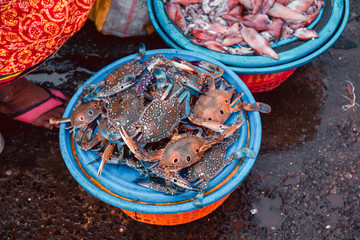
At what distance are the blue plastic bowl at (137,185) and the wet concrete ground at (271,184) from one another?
2.10 feet

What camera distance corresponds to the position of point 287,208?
2352 millimetres

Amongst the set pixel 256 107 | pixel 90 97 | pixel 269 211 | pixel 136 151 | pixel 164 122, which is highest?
pixel 256 107

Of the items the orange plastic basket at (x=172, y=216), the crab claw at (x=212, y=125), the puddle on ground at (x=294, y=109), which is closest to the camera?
the crab claw at (x=212, y=125)

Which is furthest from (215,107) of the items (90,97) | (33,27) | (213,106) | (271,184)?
(33,27)

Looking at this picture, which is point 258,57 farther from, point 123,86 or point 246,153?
point 123,86

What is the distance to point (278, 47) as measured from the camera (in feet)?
7.77

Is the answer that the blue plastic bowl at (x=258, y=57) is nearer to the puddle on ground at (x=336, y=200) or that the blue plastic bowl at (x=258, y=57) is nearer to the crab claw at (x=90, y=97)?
the crab claw at (x=90, y=97)

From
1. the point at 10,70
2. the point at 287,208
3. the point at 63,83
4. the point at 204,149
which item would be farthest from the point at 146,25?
A: the point at 287,208

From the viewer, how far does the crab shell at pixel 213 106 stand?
74.1 inches

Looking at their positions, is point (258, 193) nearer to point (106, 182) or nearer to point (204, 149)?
point (204, 149)

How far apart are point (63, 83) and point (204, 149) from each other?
1.81 meters

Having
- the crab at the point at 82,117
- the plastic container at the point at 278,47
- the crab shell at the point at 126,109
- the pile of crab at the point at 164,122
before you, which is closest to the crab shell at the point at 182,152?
the pile of crab at the point at 164,122

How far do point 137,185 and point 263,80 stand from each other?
4.35 ft

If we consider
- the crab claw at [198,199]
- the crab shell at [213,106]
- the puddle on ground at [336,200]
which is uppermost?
the crab shell at [213,106]
